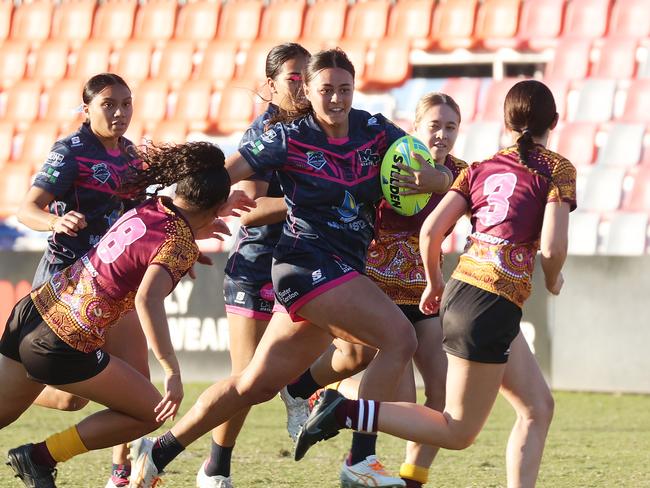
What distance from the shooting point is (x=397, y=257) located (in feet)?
19.3

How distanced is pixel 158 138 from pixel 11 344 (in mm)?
11922

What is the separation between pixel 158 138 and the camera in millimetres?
16797

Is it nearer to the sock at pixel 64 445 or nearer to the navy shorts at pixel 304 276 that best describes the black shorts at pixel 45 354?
the sock at pixel 64 445

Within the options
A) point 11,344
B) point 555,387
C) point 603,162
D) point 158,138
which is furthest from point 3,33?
point 11,344

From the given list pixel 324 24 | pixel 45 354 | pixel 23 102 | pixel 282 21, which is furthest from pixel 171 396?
pixel 23 102

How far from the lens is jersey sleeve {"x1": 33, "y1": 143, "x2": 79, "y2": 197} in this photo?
5977mm

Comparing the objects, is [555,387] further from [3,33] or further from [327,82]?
[3,33]

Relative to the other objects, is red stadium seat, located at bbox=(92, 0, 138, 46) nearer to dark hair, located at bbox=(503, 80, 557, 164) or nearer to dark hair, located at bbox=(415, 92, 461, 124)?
dark hair, located at bbox=(415, 92, 461, 124)

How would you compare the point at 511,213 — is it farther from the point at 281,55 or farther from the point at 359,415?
the point at 281,55

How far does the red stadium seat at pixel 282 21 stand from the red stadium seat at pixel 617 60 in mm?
4533

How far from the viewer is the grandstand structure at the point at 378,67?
14.1 m

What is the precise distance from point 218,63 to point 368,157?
1305cm

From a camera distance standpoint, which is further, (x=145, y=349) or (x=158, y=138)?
(x=158, y=138)

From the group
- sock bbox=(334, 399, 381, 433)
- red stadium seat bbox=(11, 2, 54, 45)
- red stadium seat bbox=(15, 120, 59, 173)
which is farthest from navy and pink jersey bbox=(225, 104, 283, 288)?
red stadium seat bbox=(11, 2, 54, 45)
